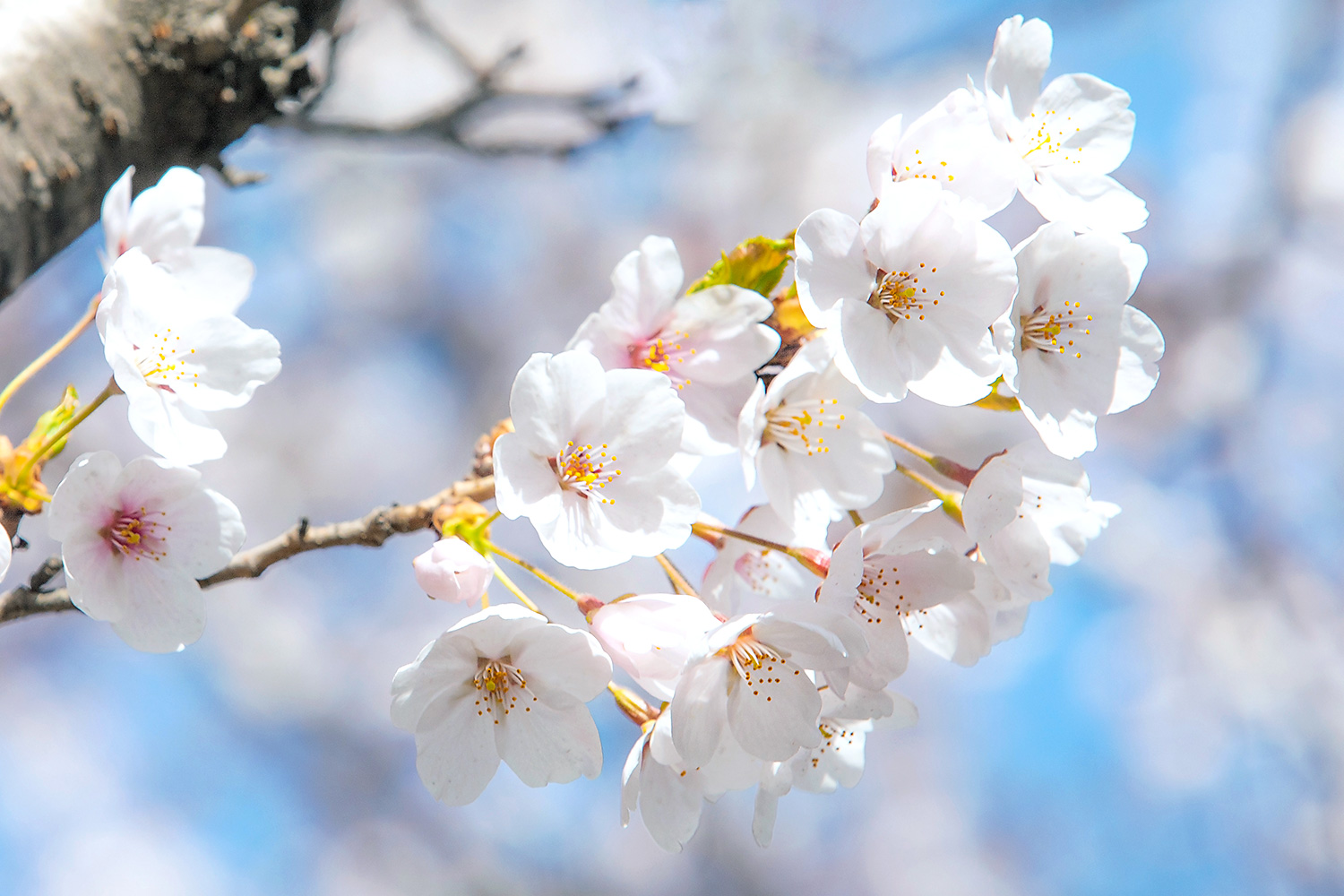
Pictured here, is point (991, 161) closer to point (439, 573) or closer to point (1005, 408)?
point (1005, 408)

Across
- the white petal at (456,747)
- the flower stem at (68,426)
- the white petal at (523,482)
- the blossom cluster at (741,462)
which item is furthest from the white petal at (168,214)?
the white petal at (456,747)

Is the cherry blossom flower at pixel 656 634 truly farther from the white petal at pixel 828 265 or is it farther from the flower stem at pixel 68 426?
the flower stem at pixel 68 426

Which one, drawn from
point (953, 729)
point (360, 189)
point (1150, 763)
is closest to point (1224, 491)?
point (1150, 763)

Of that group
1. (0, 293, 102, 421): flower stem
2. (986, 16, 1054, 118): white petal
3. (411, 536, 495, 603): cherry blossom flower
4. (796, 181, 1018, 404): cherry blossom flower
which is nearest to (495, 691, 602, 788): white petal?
(411, 536, 495, 603): cherry blossom flower

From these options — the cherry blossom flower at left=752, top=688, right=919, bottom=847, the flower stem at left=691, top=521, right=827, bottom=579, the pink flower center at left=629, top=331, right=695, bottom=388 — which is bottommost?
the cherry blossom flower at left=752, top=688, right=919, bottom=847

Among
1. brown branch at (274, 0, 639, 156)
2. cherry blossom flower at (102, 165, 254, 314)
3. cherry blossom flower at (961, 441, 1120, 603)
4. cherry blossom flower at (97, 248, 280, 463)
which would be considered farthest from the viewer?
brown branch at (274, 0, 639, 156)

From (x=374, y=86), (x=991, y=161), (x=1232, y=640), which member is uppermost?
(x=991, y=161)

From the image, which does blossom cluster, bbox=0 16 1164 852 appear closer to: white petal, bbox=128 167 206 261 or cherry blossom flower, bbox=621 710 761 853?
cherry blossom flower, bbox=621 710 761 853
